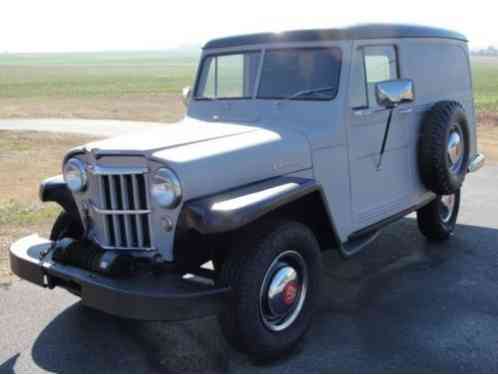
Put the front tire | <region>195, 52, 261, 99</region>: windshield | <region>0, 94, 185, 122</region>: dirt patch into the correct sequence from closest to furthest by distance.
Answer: the front tire
<region>195, 52, 261, 99</region>: windshield
<region>0, 94, 185, 122</region>: dirt patch

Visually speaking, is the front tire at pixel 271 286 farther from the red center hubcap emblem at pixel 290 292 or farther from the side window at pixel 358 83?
the side window at pixel 358 83

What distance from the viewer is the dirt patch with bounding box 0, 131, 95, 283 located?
630 cm

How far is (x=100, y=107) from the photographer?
23109mm

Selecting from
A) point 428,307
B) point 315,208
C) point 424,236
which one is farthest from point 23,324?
point 424,236

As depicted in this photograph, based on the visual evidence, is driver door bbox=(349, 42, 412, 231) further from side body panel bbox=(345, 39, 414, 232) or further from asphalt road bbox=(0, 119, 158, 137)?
asphalt road bbox=(0, 119, 158, 137)

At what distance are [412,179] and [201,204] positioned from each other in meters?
2.41

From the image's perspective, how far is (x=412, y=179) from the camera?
4902 millimetres

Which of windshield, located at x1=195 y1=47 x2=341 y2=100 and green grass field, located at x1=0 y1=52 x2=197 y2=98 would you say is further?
green grass field, located at x1=0 y1=52 x2=197 y2=98

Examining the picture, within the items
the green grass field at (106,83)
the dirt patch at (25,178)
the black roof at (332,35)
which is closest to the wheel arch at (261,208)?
the black roof at (332,35)

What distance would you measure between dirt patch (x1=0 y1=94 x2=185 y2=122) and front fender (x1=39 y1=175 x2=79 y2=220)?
14559mm

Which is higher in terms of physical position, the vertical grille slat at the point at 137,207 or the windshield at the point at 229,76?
the windshield at the point at 229,76

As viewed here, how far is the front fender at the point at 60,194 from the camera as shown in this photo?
13.0ft

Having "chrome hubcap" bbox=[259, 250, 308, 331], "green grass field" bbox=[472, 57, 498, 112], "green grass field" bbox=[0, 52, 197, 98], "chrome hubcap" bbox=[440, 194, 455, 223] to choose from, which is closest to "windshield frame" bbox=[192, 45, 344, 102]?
"chrome hubcap" bbox=[259, 250, 308, 331]

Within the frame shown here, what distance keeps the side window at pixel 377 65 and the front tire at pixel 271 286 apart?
1354mm
